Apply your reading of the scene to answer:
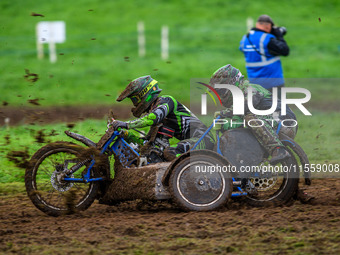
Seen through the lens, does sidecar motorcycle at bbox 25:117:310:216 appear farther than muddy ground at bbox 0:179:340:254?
Yes

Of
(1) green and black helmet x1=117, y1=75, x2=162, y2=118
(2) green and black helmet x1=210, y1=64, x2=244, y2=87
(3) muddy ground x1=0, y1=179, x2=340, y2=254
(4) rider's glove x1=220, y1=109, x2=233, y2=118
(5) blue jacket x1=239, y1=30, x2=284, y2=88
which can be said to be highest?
(5) blue jacket x1=239, y1=30, x2=284, y2=88

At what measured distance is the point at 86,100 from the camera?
829 inches

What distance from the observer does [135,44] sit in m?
30.4

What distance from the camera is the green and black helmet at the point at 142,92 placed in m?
8.34

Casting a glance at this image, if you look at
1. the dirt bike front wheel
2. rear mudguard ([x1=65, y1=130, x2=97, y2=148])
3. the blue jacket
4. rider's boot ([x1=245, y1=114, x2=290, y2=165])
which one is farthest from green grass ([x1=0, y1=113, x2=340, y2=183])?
rider's boot ([x1=245, y1=114, x2=290, y2=165])

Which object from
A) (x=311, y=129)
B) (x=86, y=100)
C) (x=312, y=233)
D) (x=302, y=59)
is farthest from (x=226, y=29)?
(x=312, y=233)

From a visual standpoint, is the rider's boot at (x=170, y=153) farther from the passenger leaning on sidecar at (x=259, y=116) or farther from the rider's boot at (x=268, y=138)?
the rider's boot at (x=268, y=138)

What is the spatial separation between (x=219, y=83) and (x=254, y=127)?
75 centimetres

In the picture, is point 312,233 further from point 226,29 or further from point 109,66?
point 226,29

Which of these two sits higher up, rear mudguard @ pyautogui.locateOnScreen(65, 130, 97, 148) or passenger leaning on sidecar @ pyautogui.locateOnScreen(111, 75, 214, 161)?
passenger leaning on sidecar @ pyautogui.locateOnScreen(111, 75, 214, 161)

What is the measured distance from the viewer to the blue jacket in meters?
11.8

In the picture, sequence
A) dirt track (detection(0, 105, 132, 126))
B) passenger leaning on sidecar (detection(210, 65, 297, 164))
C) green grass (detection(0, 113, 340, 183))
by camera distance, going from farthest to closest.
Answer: dirt track (detection(0, 105, 132, 126)), green grass (detection(0, 113, 340, 183)), passenger leaning on sidecar (detection(210, 65, 297, 164))

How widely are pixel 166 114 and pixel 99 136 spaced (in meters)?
2.31

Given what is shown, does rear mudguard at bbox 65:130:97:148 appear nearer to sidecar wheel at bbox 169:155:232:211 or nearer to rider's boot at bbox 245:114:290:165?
sidecar wheel at bbox 169:155:232:211
